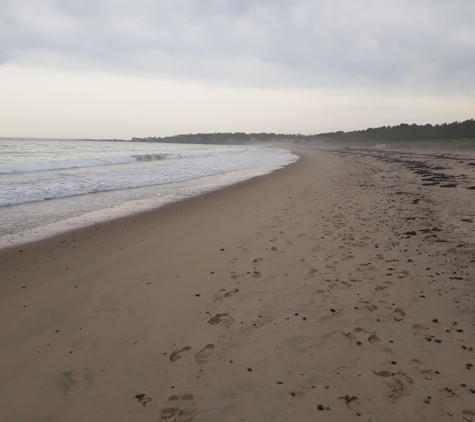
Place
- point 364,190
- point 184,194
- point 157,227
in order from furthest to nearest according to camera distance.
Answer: point 184,194, point 364,190, point 157,227

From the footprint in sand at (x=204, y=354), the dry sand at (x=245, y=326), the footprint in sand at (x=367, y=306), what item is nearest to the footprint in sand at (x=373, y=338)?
the dry sand at (x=245, y=326)

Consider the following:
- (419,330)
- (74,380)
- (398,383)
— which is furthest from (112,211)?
(398,383)

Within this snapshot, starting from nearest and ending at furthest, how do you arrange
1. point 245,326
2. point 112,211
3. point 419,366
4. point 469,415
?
point 469,415
point 419,366
point 245,326
point 112,211

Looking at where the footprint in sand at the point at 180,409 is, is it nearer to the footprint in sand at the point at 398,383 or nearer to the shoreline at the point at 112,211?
the footprint in sand at the point at 398,383

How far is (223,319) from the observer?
3.33 metres

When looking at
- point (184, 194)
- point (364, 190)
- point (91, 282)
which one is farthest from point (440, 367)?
point (184, 194)

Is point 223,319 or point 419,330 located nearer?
point 419,330

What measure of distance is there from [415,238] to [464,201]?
397 centimetres

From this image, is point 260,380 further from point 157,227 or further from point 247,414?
point 157,227

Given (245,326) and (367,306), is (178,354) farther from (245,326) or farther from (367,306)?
(367,306)

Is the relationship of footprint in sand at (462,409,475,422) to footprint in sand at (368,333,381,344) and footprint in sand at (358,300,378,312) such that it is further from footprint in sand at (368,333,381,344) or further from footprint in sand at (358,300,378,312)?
footprint in sand at (358,300,378,312)

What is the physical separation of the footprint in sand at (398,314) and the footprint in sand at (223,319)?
5.61ft

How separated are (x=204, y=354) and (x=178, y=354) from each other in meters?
0.24

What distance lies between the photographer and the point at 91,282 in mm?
4406
